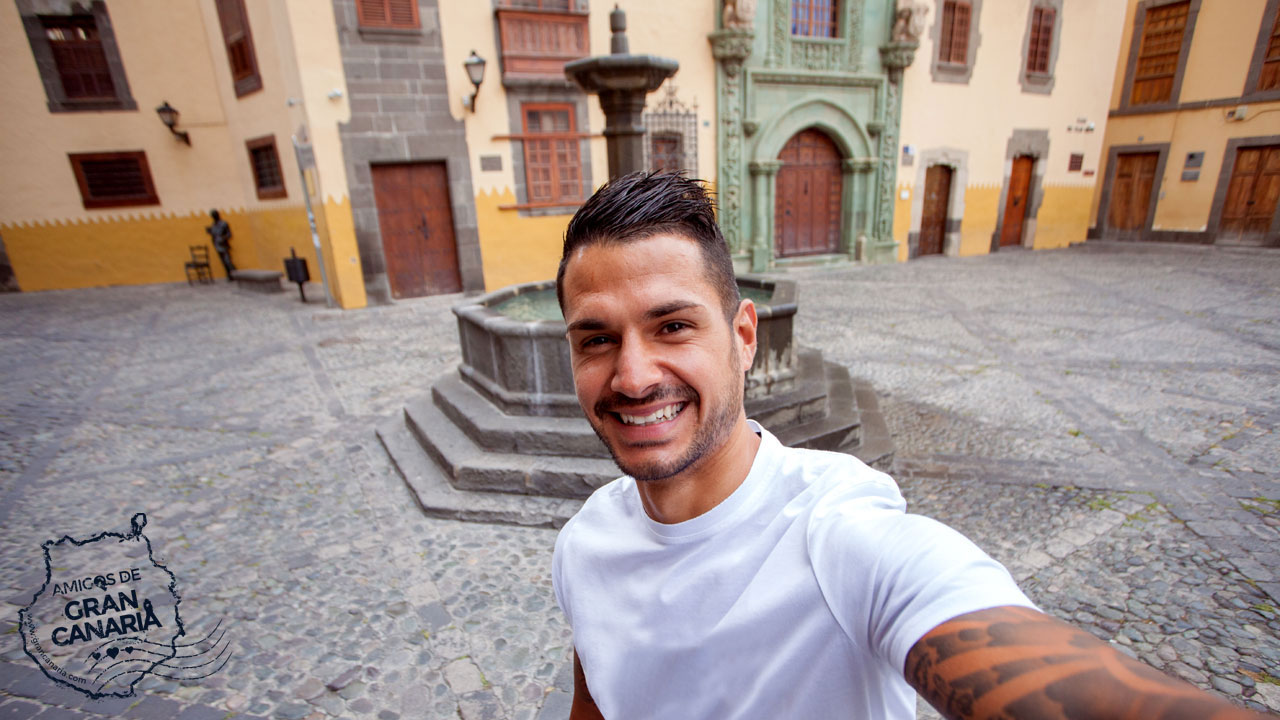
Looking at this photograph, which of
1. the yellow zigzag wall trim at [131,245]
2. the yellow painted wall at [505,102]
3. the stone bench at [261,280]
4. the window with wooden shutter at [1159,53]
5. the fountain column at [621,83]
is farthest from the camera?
the window with wooden shutter at [1159,53]

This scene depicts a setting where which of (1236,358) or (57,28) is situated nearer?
(1236,358)

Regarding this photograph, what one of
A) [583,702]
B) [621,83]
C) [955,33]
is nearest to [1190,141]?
[955,33]

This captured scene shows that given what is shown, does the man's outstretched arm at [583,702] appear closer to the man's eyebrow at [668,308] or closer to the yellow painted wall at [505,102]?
the man's eyebrow at [668,308]

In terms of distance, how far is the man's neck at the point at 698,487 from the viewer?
3.90ft

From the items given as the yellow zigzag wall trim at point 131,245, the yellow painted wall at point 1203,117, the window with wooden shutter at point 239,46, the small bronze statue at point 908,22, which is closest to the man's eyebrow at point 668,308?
the yellow zigzag wall trim at point 131,245

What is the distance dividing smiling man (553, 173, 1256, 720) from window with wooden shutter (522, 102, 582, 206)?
34.5 ft

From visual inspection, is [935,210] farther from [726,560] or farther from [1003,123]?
[726,560]

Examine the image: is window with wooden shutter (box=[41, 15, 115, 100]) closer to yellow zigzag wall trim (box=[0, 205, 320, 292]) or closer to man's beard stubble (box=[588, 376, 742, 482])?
yellow zigzag wall trim (box=[0, 205, 320, 292])

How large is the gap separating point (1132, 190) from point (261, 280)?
24081mm

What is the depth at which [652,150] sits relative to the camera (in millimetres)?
12016

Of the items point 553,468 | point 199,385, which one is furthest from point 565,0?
point 553,468

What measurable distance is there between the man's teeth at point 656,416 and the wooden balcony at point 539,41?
10.8 m

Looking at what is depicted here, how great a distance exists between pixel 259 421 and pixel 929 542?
6.11m

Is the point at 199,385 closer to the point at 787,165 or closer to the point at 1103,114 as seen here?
the point at 787,165
